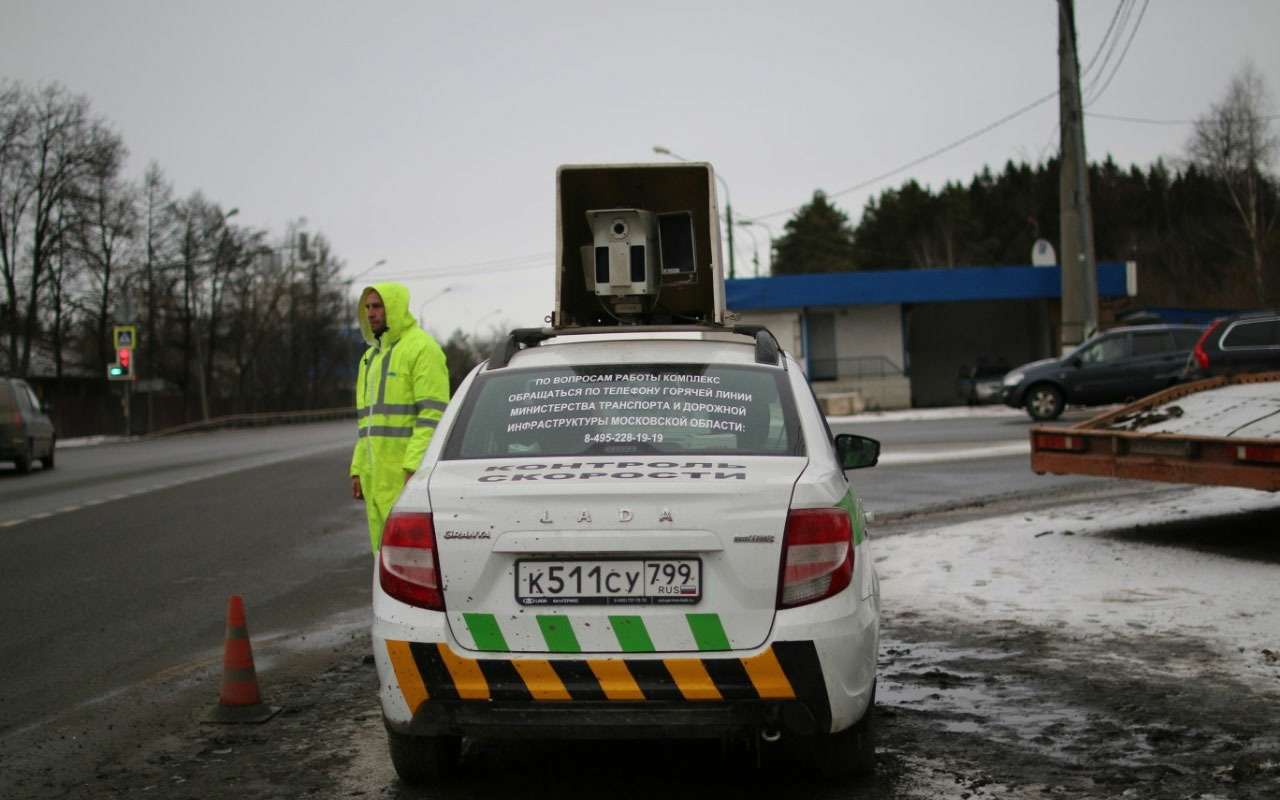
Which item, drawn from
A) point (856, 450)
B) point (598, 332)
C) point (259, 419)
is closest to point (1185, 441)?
point (856, 450)

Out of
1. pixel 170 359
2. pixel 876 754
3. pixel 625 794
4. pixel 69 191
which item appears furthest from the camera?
pixel 170 359

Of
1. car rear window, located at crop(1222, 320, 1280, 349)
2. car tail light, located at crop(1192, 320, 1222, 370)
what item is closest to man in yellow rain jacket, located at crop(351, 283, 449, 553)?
car tail light, located at crop(1192, 320, 1222, 370)

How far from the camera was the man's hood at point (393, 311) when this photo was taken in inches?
297

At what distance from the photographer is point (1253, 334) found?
21.5m

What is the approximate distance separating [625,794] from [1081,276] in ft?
90.0

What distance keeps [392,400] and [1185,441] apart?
5.65m

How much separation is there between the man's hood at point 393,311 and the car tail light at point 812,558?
386 cm

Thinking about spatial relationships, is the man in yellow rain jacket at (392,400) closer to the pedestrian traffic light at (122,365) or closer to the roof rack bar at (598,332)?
the roof rack bar at (598,332)

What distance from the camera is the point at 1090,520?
1191 cm

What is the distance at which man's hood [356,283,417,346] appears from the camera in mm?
7551

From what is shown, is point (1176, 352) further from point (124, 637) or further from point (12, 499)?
point (124, 637)

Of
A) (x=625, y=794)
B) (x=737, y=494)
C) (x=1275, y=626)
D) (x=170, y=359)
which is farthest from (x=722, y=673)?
(x=170, y=359)

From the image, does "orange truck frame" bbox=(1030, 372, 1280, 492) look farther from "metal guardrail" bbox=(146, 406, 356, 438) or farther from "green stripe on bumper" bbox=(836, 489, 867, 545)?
"metal guardrail" bbox=(146, 406, 356, 438)

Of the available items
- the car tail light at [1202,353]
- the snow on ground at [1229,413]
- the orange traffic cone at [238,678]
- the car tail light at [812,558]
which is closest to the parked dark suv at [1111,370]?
the car tail light at [1202,353]
